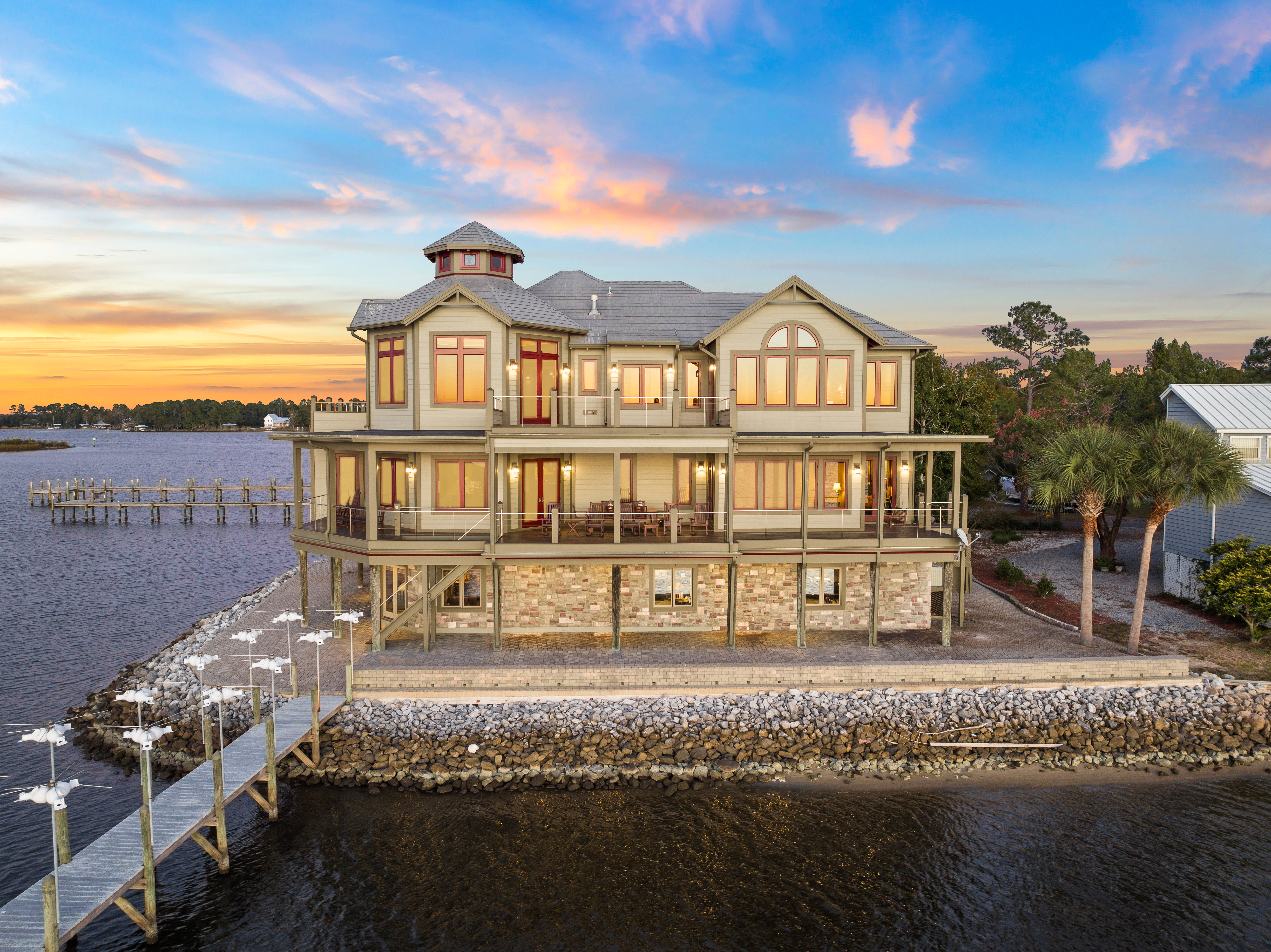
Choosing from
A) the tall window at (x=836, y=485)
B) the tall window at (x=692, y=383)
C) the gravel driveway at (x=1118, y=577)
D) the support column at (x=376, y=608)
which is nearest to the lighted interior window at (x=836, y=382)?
the tall window at (x=836, y=485)

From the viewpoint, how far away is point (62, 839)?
11.1 m

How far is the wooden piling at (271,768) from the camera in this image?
14.1 metres

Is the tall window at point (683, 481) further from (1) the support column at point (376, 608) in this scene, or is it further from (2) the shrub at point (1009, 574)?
(2) the shrub at point (1009, 574)

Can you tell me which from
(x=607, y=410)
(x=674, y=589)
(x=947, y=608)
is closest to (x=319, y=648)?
(x=674, y=589)

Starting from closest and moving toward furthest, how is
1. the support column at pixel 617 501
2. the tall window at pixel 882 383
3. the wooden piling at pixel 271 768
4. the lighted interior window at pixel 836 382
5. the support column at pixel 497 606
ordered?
the wooden piling at pixel 271 768 → the support column at pixel 617 501 → the support column at pixel 497 606 → the lighted interior window at pixel 836 382 → the tall window at pixel 882 383

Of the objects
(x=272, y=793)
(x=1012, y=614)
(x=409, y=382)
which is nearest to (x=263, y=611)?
(x=409, y=382)

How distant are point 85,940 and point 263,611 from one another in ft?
47.1

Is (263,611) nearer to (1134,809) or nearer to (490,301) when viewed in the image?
(490,301)

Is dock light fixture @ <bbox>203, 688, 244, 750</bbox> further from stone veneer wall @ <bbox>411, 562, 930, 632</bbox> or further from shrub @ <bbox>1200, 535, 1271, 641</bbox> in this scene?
shrub @ <bbox>1200, 535, 1271, 641</bbox>

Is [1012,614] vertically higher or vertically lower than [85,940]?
higher

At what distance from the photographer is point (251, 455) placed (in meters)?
186

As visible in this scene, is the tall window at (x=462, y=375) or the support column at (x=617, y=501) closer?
the support column at (x=617, y=501)

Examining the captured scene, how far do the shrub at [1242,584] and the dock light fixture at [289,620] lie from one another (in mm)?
26447

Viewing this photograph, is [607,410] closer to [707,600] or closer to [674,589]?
[674,589]
